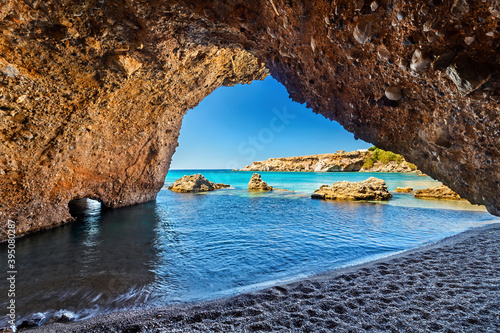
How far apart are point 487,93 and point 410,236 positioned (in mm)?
7126

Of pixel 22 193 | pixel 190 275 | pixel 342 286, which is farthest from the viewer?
pixel 22 193

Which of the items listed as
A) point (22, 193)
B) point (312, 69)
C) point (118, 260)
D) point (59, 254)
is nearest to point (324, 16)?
point (312, 69)

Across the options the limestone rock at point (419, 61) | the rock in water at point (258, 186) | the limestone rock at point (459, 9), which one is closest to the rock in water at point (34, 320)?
the limestone rock at point (419, 61)

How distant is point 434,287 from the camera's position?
325 cm

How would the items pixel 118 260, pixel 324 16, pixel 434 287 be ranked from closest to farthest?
pixel 324 16 < pixel 434 287 < pixel 118 260

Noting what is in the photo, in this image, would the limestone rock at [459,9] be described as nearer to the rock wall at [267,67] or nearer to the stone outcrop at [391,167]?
the rock wall at [267,67]

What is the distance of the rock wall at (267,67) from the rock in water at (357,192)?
13618 millimetres

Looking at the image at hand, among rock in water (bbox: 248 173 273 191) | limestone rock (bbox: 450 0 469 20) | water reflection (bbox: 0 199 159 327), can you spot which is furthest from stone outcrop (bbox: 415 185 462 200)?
water reflection (bbox: 0 199 159 327)

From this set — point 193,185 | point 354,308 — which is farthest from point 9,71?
point 193,185

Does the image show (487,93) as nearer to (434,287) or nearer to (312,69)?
(312,69)

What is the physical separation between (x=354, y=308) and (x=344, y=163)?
82083 mm

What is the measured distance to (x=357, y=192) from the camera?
16.7 m

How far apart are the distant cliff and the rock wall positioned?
5650cm

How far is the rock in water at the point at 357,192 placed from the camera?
1638cm
